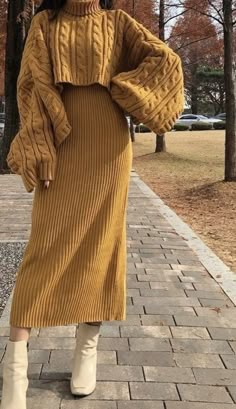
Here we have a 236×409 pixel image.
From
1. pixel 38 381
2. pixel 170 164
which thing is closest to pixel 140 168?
pixel 170 164

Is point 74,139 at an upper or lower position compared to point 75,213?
upper

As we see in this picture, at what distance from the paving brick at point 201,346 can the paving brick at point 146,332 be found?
0.11 meters

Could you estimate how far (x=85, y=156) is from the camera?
2.37m

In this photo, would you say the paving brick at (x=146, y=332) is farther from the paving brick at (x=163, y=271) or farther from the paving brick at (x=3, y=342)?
the paving brick at (x=163, y=271)

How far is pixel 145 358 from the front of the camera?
9.64 ft

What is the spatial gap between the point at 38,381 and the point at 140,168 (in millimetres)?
11431

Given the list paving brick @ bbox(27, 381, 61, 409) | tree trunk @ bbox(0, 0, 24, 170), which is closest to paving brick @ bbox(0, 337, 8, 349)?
paving brick @ bbox(27, 381, 61, 409)

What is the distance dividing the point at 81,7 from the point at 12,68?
1063 centimetres

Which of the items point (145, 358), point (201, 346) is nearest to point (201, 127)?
point (201, 346)

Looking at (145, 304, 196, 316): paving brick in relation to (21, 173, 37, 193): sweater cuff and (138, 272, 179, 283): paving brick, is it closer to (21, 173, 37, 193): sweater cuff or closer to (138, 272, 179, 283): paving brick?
(138, 272, 179, 283): paving brick

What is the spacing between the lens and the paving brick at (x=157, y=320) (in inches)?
135

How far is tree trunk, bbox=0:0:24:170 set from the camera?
12.4 m

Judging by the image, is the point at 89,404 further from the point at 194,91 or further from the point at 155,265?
the point at 194,91

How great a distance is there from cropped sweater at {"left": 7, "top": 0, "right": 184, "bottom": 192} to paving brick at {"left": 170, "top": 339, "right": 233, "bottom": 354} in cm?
126
